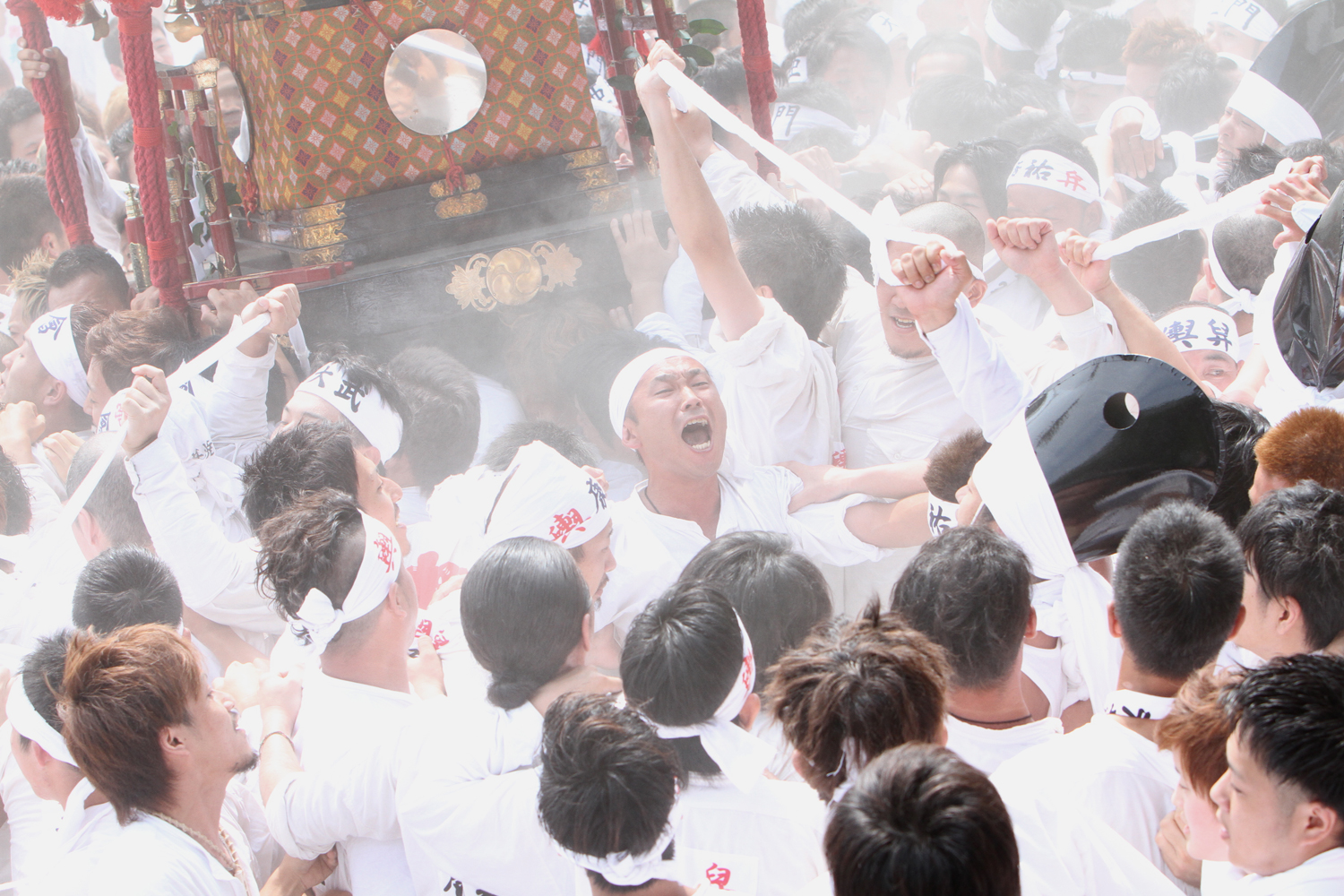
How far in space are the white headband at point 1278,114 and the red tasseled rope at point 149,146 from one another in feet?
13.4

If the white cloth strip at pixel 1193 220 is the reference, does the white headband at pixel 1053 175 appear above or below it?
below

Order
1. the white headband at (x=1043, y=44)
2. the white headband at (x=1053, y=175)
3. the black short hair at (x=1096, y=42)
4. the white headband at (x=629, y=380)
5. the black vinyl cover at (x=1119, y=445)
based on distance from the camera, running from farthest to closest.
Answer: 1. the white headband at (x=1043, y=44)
2. the black short hair at (x=1096, y=42)
3. the white headband at (x=1053, y=175)
4. the white headband at (x=629, y=380)
5. the black vinyl cover at (x=1119, y=445)

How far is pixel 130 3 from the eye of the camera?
3191 mm

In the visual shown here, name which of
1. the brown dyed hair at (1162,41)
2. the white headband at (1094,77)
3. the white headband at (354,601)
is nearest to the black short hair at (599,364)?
the white headband at (354,601)

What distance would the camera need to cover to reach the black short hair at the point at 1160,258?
13.5 ft

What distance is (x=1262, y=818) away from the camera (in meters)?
1.29

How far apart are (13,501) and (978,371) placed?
2.79 meters

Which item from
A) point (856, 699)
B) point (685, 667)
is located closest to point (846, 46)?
point (685, 667)

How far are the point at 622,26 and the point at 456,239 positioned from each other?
96cm

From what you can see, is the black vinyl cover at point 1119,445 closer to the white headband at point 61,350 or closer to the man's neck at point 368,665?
the man's neck at point 368,665

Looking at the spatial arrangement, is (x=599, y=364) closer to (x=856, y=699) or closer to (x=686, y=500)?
(x=686, y=500)

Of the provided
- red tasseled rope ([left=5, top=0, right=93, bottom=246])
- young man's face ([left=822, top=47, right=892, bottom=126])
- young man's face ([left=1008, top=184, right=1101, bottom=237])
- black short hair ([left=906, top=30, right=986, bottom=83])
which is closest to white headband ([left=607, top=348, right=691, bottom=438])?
young man's face ([left=1008, top=184, right=1101, bottom=237])

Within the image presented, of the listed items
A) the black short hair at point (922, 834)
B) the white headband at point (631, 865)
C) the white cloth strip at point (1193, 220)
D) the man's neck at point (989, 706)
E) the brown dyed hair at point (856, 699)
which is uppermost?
the white cloth strip at point (1193, 220)

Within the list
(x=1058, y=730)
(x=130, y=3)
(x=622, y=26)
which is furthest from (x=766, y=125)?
(x=1058, y=730)
